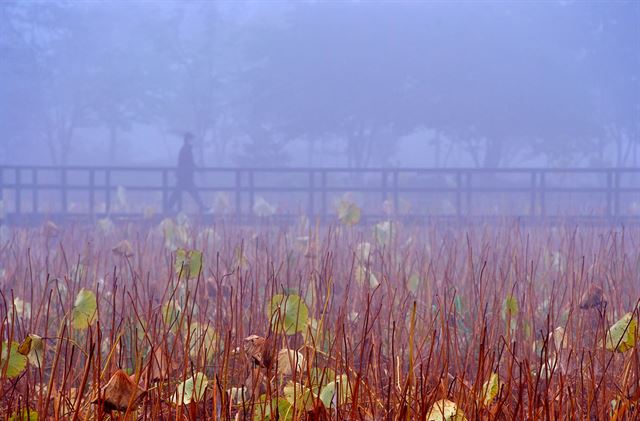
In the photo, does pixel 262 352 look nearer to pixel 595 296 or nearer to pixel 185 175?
pixel 595 296

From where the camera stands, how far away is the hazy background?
32.1 metres

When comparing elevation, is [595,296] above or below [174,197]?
below


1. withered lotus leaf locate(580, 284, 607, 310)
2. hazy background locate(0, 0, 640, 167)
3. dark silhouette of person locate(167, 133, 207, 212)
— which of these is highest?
hazy background locate(0, 0, 640, 167)

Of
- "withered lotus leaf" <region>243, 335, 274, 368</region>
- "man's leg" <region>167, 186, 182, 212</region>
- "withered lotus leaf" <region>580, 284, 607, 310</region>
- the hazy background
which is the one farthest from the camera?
the hazy background

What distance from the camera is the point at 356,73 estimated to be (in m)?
33.9

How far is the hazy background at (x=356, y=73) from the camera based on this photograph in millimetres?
32125

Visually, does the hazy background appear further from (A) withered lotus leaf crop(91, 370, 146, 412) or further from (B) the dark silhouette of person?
(A) withered lotus leaf crop(91, 370, 146, 412)

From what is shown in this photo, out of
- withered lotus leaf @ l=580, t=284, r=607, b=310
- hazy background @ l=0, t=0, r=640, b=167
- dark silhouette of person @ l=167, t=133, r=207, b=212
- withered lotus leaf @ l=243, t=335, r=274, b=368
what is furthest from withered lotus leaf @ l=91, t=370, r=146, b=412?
hazy background @ l=0, t=0, r=640, b=167

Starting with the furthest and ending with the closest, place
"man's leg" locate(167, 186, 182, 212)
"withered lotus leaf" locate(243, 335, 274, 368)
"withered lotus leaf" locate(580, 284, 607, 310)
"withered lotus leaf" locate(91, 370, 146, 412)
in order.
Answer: "man's leg" locate(167, 186, 182, 212) → "withered lotus leaf" locate(580, 284, 607, 310) → "withered lotus leaf" locate(243, 335, 274, 368) → "withered lotus leaf" locate(91, 370, 146, 412)

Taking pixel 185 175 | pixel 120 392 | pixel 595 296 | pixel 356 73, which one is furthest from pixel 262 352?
pixel 356 73

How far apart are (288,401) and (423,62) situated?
105ft

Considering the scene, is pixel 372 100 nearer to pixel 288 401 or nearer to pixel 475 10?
pixel 475 10

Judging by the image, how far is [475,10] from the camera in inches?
1414

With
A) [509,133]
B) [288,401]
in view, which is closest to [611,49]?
[509,133]
